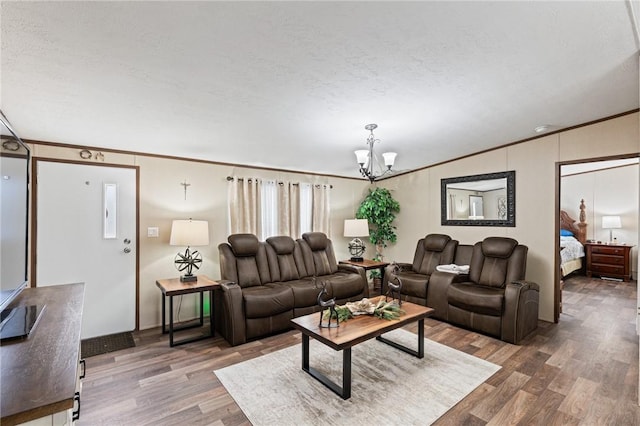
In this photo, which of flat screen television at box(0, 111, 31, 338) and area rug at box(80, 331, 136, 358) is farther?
area rug at box(80, 331, 136, 358)

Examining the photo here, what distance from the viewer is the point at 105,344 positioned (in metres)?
3.20

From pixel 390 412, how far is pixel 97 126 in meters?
3.55

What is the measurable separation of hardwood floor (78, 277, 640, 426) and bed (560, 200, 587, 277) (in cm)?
234

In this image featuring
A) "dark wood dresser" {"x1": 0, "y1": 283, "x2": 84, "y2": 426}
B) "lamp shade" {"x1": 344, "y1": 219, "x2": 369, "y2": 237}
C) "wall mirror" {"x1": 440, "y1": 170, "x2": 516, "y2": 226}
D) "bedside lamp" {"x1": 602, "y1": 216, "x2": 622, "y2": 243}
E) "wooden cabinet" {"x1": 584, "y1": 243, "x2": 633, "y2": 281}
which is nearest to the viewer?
"dark wood dresser" {"x1": 0, "y1": 283, "x2": 84, "y2": 426}

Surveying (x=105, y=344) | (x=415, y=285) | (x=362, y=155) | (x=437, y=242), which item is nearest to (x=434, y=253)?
(x=437, y=242)

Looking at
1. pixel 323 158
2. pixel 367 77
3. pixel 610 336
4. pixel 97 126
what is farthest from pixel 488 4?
pixel 610 336

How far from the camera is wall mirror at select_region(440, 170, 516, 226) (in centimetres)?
428

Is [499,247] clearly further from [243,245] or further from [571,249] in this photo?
[571,249]

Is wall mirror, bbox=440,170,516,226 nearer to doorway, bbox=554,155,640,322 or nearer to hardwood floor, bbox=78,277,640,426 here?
hardwood floor, bbox=78,277,640,426

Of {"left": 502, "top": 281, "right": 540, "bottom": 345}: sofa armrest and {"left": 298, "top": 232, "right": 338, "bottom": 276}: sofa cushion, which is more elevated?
{"left": 298, "top": 232, "right": 338, "bottom": 276}: sofa cushion

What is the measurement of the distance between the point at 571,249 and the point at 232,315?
22.8ft

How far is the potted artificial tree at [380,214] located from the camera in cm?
562

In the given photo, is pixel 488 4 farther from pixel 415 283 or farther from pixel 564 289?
pixel 564 289

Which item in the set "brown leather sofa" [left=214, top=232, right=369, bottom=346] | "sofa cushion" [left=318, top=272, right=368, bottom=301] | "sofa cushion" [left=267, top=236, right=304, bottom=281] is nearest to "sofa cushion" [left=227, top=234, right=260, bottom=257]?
"brown leather sofa" [left=214, top=232, right=369, bottom=346]
